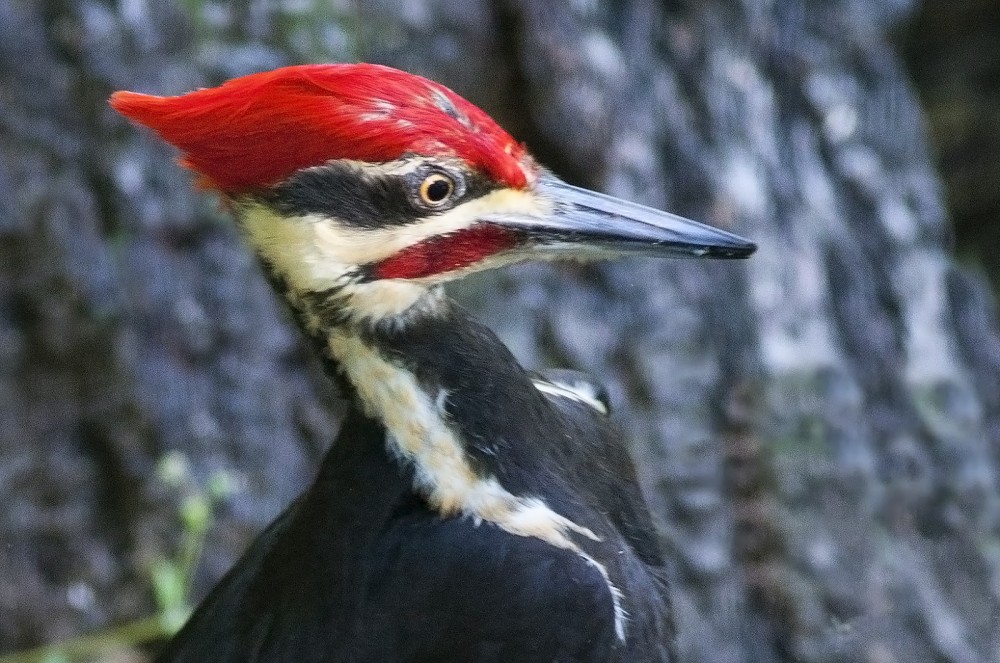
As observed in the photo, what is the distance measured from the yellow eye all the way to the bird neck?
0.38 feet

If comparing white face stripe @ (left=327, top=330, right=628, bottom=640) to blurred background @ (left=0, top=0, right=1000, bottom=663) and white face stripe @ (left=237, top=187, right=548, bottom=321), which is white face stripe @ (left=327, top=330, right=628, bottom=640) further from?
blurred background @ (left=0, top=0, right=1000, bottom=663)

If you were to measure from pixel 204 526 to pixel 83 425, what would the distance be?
0.28m

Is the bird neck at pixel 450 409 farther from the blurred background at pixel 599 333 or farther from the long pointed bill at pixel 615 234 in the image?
the blurred background at pixel 599 333

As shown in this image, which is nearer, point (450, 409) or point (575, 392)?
point (450, 409)

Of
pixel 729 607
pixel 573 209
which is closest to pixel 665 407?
pixel 729 607

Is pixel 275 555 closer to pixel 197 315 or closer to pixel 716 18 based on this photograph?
pixel 197 315

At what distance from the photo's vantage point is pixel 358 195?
1.07m

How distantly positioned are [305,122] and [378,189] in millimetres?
88

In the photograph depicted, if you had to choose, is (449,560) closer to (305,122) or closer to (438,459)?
(438,459)

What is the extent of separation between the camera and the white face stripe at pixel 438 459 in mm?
→ 1179

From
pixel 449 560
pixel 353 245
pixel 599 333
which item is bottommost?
pixel 449 560

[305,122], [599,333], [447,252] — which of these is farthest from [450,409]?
[599,333]

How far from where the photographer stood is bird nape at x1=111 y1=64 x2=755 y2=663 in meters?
1.06

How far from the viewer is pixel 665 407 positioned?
2.21m
